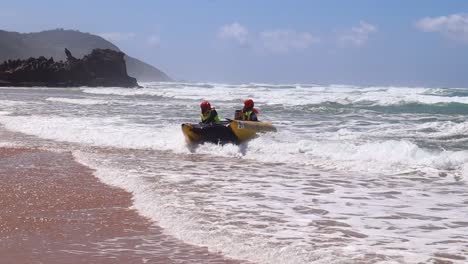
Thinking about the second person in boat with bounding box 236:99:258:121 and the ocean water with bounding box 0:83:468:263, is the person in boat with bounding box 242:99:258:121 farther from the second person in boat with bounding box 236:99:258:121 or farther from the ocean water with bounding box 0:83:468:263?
the ocean water with bounding box 0:83:468:263

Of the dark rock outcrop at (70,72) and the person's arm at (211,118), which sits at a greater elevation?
the dark rock outcrop at (70,72)

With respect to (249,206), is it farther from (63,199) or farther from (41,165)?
(41,165)

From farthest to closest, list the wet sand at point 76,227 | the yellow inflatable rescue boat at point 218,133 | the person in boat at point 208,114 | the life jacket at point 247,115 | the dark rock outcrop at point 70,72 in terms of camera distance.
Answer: the dark rock outcrop at point 70,72, the life jacket at point 247,115, the person in boat at point 208,114, the yellow inflatable rescue boat at point 218,133, the wet sand at point 76,227

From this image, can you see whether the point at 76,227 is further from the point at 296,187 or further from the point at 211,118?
the point at 211,118

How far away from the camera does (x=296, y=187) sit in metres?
8.20

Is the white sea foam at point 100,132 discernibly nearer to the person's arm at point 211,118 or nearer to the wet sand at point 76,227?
the person's arm at point 211,118

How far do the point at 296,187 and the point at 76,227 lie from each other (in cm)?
343

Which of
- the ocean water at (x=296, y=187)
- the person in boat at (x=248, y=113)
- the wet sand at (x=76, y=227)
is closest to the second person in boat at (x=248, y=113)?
the person in boat at (x=248, y=113)

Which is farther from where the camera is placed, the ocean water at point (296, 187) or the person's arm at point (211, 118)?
the person's arm at point (211, 118)

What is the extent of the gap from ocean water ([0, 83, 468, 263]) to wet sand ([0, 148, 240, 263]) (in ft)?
0.82

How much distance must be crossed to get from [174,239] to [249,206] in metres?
1.59

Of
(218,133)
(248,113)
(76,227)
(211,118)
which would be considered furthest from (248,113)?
(76,227)

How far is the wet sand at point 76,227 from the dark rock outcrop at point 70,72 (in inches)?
2527

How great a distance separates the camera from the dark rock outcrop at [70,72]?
A: 70500mm
